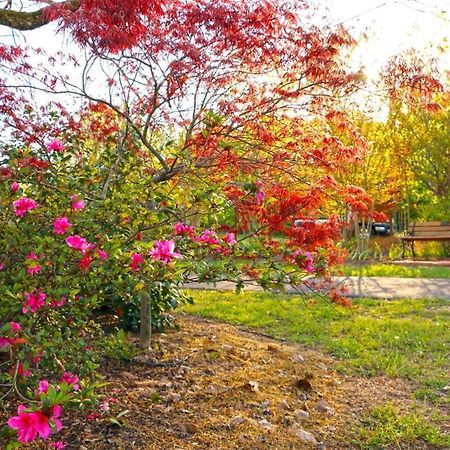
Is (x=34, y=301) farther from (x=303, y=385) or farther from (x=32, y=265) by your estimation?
(x=303, y=385)

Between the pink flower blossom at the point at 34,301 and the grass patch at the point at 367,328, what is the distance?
2572mm

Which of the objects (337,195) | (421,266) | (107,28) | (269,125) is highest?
(107,28)

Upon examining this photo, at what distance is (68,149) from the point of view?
11.9 ft

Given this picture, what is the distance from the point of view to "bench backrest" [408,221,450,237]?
12.5 m

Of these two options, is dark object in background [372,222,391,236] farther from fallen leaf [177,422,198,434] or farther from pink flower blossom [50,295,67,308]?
pink flower blossom [50,295,67,308]

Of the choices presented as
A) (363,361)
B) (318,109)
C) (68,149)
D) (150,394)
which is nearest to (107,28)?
(68,149)

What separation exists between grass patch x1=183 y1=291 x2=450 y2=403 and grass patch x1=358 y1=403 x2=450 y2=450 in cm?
48

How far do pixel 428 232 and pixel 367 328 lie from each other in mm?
8103

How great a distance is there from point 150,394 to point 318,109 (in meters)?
2.59

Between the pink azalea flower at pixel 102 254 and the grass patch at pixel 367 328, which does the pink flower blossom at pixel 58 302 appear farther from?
the grass patch at pixel 367 328

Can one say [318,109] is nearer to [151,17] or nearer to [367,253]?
[151,17]


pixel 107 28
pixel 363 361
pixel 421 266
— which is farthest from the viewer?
pixel 421 266

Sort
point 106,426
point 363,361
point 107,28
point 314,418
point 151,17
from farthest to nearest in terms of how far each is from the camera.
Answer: point 363,361 < point 151,17 < point 107,28 < point 314,418 < point 106,426

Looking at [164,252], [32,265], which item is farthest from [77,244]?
[164,252]
